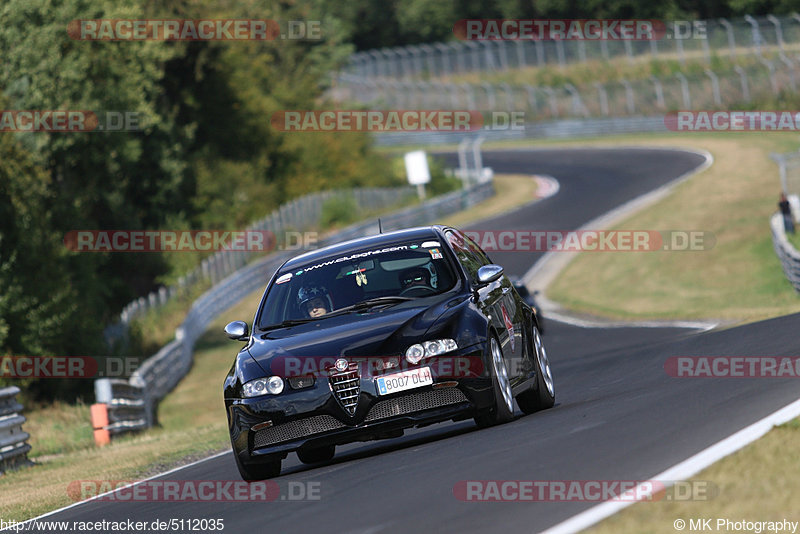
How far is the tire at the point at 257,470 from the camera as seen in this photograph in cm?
976

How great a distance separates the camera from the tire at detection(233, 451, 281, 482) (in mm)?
9759

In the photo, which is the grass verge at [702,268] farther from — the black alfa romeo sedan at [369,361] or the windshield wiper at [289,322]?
the windshield wiper at [289,322]

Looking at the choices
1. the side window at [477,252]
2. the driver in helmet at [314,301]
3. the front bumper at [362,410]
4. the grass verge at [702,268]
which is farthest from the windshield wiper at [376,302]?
the grass verge at [702,268]

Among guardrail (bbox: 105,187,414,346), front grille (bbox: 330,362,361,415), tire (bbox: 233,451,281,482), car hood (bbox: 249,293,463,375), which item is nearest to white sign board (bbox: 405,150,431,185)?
guardrail (bbox: 105,187,414,346)

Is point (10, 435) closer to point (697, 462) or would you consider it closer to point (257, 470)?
point (257, 470)

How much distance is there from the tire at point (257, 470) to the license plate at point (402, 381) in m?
1.05

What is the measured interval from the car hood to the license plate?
0.16 metres

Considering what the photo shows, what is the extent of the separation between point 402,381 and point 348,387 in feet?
1.23

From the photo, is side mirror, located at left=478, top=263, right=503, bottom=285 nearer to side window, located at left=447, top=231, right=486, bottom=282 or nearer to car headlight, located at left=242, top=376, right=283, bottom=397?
side window, located at left=447, top=231, right=486, bottom=282

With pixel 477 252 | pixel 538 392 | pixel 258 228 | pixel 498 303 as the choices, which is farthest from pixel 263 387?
pixel 258 228

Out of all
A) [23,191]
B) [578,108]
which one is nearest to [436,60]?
[578,108]

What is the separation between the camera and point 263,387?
9.50 m

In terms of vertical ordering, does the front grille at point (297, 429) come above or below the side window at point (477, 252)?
below

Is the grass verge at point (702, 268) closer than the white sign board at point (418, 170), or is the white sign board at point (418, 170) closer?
the grass verge at point (702, 268)
